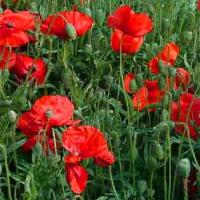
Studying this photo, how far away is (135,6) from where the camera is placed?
2.45 m

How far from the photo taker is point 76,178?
1278 millimetres

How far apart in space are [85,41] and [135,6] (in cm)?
45

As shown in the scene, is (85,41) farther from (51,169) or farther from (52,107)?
(51,169)

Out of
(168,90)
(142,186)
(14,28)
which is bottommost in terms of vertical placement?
(142,186)

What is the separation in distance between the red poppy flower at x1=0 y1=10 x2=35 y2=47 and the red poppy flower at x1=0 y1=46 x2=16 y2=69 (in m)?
0.03

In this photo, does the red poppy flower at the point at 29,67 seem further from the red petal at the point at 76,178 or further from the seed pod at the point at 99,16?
the red petal at the point at 76,178

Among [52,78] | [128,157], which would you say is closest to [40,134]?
[128,157]

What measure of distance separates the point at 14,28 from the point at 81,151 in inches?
18.8

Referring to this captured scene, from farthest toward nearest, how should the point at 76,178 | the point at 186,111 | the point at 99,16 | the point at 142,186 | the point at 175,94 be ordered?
the point at 99,16
the point at 175,94
the point at 186,111
the point at 142,186
the point at 76,178

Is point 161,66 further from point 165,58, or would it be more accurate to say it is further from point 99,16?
point 99,16

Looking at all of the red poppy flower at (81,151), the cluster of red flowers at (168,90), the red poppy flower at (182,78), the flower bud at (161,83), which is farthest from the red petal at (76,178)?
the red poppy flower at (182,78)

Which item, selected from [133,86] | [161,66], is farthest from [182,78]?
[133,86]

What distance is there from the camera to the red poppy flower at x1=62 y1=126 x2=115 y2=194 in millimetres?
1277

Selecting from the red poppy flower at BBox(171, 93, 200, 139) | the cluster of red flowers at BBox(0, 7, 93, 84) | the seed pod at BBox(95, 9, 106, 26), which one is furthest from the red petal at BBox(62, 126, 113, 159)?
the seed pod at BBox(95, 9, 106, 26)
